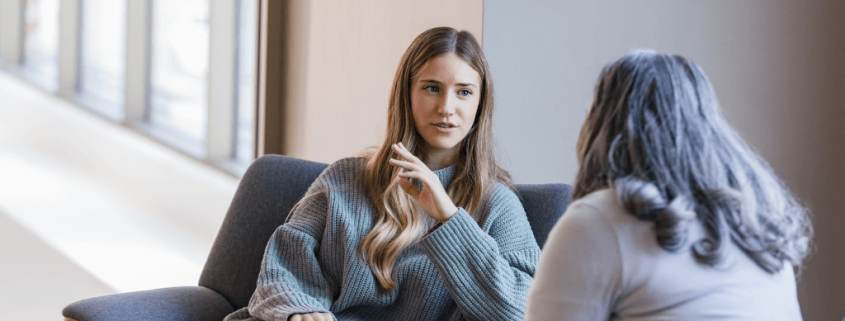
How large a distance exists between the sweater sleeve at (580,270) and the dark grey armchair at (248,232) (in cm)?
87

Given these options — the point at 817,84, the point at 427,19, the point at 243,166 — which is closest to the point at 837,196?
the point at 817,84

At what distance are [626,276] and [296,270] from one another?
2.97 feet

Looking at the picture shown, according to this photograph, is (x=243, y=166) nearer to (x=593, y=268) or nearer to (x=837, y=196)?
(x=837, y=196)

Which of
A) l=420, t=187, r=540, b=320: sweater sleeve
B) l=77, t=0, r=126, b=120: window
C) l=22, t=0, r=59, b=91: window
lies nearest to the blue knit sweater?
l=420, t=187, r=540, b=320: sweater sleeve

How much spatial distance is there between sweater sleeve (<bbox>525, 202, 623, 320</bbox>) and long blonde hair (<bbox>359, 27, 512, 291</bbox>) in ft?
2.27

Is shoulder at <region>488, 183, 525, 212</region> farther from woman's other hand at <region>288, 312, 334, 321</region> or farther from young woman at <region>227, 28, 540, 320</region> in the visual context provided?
woman's other hand at <region>288, 312, 334, 321</region>

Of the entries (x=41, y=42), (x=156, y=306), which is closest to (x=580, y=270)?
(x=156, y=306)

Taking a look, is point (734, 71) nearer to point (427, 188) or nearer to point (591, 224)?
point (427, 188)

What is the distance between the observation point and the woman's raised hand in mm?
1251

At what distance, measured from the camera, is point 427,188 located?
4.17 ft

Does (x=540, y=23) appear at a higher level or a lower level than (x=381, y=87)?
higher

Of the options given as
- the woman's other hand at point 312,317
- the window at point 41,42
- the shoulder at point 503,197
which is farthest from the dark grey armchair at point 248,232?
the window at point 41,42

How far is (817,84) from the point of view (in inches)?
73.1

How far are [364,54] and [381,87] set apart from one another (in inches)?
6.3
